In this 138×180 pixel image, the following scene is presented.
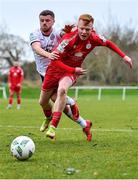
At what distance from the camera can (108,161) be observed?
22.9ft

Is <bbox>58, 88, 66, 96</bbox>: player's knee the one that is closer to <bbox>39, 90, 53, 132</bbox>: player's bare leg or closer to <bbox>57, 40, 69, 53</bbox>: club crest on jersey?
<bbox>57, 40, 69, 53</bbox>: club crest on jersey

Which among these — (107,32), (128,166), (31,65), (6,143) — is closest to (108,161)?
(128,166)

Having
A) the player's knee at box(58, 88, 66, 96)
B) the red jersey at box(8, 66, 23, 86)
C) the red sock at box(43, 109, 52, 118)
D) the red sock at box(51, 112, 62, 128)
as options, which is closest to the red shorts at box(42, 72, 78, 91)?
the player's knee at box(58, 88, 66, 96)

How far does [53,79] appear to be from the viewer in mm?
9438

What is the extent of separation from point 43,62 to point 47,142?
1748mm

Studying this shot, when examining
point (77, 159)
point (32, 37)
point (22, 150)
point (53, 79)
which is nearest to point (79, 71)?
point (53, 79)

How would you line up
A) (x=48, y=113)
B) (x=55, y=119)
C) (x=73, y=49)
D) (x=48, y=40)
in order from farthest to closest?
(x=48, y=113), (x=48, y=40), (x=73, y=49), (x=55, y=119)

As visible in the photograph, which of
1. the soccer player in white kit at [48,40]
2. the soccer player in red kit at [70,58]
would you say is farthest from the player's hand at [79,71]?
the soccer player in white kit at [48,40]

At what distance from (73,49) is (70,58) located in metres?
0.18

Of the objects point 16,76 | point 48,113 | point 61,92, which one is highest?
point 61,92

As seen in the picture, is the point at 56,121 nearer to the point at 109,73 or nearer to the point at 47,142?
the point at 47,142

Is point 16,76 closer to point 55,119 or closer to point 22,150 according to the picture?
point 55,119

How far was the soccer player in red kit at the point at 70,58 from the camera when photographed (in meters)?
8.98

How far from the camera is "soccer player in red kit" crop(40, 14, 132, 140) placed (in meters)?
8.98
